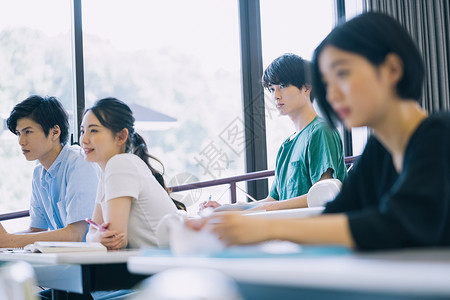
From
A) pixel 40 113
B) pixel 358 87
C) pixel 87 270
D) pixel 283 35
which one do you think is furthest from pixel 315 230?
pixel 283 35

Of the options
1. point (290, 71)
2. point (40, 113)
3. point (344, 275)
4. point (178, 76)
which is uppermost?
point (178, 76)

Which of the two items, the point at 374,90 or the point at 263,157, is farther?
the point at 263,157

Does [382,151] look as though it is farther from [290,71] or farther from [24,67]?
[24,67]

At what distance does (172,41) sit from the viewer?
4.38 metres

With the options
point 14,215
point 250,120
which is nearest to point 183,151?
point 250,120

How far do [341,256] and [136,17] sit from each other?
368 centimetres

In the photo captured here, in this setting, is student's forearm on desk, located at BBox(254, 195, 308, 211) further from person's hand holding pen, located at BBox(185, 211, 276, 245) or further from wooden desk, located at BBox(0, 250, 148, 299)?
person's hand holding pen, located at BBox(185, 211, 276, 245)

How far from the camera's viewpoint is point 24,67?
3.81 m

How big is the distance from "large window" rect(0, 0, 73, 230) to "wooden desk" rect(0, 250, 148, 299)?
229 cm

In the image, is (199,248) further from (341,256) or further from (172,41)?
(172,41)

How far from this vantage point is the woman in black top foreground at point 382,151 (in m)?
0.92

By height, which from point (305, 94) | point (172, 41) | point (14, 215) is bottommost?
point (14, 215)

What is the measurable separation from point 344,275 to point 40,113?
7.81 ft

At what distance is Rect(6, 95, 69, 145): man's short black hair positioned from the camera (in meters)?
2.75
